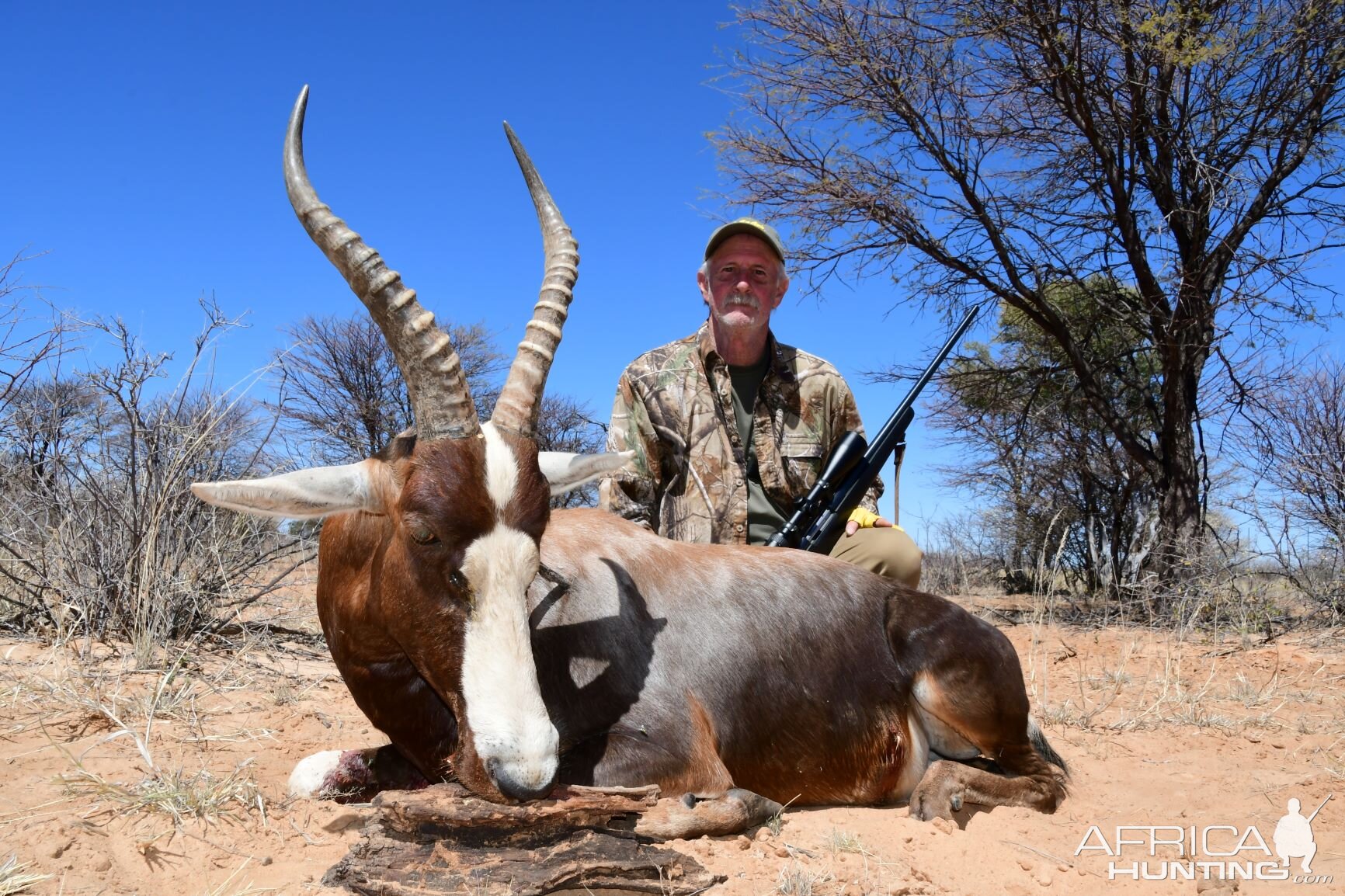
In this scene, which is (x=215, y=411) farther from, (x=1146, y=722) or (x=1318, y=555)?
(x=1318, y=555)

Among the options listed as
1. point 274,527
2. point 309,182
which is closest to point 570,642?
point 309,182

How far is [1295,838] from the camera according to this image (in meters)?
3.94

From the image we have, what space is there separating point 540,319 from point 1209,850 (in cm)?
331

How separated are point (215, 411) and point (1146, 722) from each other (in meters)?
6.51

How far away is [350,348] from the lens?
18406 millimetres

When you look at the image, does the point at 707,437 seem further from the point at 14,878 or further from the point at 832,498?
the point at 14,878

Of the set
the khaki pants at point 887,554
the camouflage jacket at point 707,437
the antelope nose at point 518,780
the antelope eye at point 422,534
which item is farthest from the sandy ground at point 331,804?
the camouflage jacket at point 707,437

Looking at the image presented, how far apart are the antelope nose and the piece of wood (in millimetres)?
107

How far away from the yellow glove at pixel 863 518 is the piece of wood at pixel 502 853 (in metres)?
3.44

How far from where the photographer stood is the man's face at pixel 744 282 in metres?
6.51

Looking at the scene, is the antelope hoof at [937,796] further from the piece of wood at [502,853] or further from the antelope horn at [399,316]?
the antelope horn at [399,316]

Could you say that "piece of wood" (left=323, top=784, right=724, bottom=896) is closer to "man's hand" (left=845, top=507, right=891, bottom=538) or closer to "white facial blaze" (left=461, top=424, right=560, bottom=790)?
"white facial blaze" (left=461, top=424, right=560, bottom=790)

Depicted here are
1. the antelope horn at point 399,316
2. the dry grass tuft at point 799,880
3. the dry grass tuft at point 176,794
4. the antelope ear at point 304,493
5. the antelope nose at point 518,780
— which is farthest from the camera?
the dry grass tuft at point 176,794

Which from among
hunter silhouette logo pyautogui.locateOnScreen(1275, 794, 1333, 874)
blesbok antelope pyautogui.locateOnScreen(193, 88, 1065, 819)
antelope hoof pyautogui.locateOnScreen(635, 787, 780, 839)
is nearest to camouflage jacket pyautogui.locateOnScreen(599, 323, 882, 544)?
blesbok antelope pyautogui.locateOnScreen(193, 88, 1065, 819)
